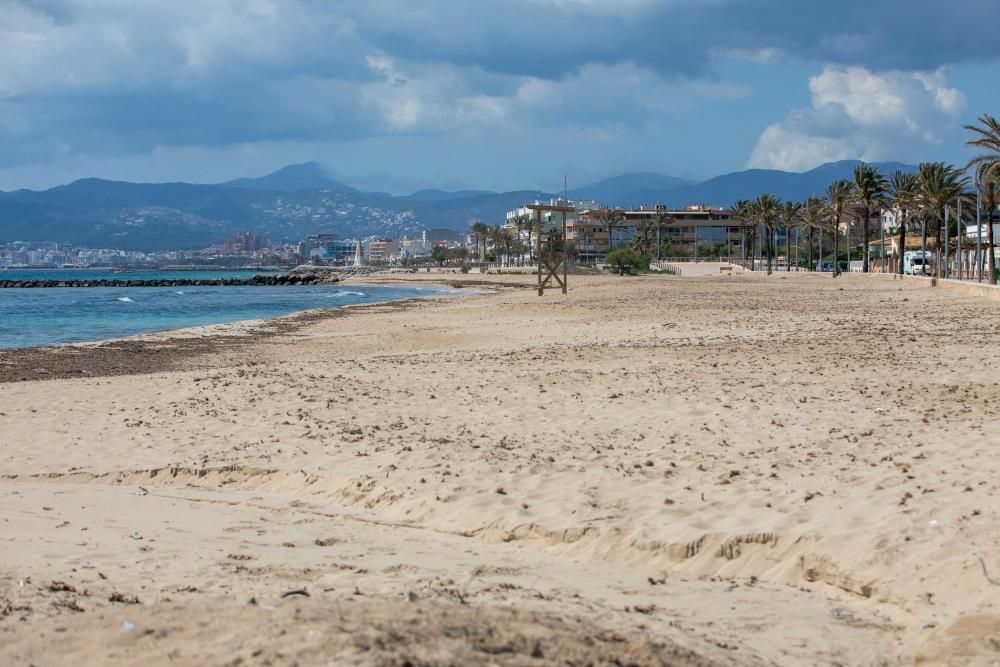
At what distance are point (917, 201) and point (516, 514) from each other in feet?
257

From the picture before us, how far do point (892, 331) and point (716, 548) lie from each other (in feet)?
55.6

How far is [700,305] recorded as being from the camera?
37.6 m

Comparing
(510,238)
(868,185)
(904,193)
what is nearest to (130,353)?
(904,193)

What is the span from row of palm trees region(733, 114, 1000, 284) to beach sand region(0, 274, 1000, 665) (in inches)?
1525

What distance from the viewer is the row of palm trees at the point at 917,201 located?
168ft

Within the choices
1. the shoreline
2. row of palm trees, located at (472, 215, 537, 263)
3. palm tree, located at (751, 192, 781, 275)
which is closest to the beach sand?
the shoreline

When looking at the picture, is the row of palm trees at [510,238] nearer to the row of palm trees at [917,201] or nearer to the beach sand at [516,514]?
the row of palm trees at [917,201]

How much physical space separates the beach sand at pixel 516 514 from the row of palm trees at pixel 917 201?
38.7 m

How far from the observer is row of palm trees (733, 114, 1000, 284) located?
2019 inches

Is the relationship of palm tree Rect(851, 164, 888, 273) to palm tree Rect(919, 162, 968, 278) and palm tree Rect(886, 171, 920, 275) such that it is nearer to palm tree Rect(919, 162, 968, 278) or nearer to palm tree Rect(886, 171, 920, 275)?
palm tree Rect(886, 171, 920, 275)

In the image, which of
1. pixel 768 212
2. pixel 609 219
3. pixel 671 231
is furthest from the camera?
pixel 671 231

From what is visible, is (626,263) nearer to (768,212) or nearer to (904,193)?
(768,212)

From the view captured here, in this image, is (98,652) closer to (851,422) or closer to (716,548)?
(716,548)

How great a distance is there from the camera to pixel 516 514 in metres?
7.73
